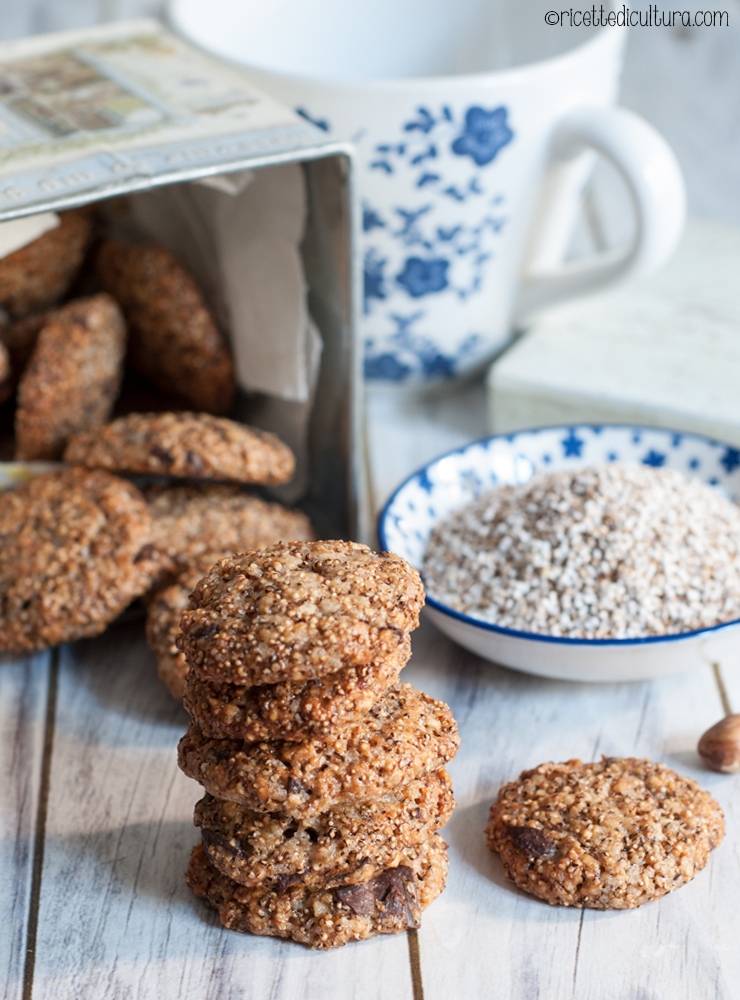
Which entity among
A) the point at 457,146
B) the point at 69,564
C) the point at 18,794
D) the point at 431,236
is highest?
the point at 457,146

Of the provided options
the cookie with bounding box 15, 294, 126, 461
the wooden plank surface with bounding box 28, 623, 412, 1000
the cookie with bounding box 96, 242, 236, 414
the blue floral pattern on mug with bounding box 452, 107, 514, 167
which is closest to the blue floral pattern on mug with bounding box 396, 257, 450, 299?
the blue floral pattern on mug with bounding box 452, 107, 514, 167

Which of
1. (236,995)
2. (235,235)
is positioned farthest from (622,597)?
(235,235)

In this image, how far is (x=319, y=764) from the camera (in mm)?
743

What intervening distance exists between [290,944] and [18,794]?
0.26 metres

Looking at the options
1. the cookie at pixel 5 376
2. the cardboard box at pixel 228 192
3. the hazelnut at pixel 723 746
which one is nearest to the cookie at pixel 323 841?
the hazelnut at pixel 723 746

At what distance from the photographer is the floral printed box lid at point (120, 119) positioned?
936 mm

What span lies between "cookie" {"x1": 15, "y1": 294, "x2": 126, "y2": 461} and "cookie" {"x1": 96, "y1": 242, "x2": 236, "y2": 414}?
0.05 meters

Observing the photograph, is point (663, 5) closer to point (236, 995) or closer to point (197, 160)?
point (197, 160)

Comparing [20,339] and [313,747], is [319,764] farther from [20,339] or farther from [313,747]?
[20,339]

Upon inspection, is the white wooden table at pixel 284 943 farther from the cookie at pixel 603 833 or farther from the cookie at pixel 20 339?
the cookie at pixel 20 339

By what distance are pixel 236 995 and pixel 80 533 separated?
1.33ft

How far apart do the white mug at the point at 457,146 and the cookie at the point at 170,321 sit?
0.67ft

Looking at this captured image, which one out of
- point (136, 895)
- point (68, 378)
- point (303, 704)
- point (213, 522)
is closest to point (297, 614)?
point (303, 704)

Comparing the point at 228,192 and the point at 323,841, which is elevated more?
the point at 228,192
